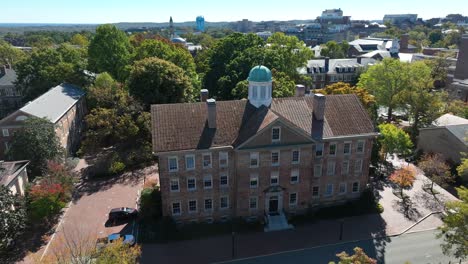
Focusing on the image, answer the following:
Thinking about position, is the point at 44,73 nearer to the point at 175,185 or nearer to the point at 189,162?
the point at 175,185

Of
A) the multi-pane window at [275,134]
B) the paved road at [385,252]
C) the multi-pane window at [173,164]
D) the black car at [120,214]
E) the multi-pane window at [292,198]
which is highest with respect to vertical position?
the multi-pane window at [275,134]

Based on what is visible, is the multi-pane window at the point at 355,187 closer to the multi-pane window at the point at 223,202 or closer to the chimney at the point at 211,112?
the multi-pane window at the point at 223,202

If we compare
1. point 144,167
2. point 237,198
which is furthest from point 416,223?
point 144,167

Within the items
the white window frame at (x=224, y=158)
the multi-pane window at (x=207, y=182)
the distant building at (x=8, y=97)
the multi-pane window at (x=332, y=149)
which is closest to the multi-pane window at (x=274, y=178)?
the white window frame at (x=224, y=158)

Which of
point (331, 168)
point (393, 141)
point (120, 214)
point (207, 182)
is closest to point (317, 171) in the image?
point (331, 168)

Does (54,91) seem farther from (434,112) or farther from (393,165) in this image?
(434,112)

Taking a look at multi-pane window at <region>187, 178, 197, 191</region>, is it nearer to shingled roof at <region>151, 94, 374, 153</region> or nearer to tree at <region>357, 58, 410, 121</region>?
shingled roof at <region>151, 94, 374, 153</region>

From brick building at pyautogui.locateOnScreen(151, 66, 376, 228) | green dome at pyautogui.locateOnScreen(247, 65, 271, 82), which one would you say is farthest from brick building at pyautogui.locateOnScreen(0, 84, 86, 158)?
green dome at pyautogui.locateOnScreen(247, 65, 271, 82)
